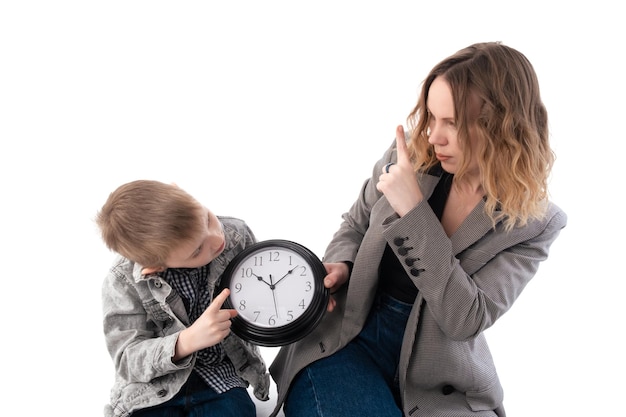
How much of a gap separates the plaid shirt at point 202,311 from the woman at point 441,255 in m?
0.20

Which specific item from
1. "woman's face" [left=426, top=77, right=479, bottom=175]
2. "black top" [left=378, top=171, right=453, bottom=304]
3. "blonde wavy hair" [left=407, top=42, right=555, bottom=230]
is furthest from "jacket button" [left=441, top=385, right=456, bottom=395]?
"woman's face" [left=426, top=77, right=479, bottom=175]

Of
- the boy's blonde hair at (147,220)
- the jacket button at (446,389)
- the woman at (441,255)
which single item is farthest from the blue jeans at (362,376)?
the boy's blonde hair at (147,220)

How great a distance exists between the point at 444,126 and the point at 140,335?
1154 mm

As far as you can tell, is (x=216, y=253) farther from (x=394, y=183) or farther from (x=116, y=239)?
(x=394, y=183)

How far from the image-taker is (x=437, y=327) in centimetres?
211

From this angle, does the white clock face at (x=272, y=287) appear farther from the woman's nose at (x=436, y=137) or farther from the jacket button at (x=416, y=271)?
the woman's nose at (x=436, y=137)

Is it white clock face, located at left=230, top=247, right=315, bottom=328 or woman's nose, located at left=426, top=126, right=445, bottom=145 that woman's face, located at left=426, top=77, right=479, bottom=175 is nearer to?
woman's nose, located at left=426, top=126, right=445, bottom=145

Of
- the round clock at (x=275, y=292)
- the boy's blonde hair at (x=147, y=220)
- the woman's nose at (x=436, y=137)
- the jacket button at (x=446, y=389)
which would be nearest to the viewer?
the boy's blonde hair at (x=147, y=220)

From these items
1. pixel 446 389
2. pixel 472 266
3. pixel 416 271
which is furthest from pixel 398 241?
pixel 446 389

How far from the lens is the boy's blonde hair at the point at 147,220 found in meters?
1.86

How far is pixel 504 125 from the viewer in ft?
6.14

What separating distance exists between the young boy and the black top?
485 mm

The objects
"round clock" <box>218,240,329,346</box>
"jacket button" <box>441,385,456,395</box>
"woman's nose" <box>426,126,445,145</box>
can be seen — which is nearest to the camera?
"woman's nose" <box>426,126,445,145</box>

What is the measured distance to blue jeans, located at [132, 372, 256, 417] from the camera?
2.14 metres
